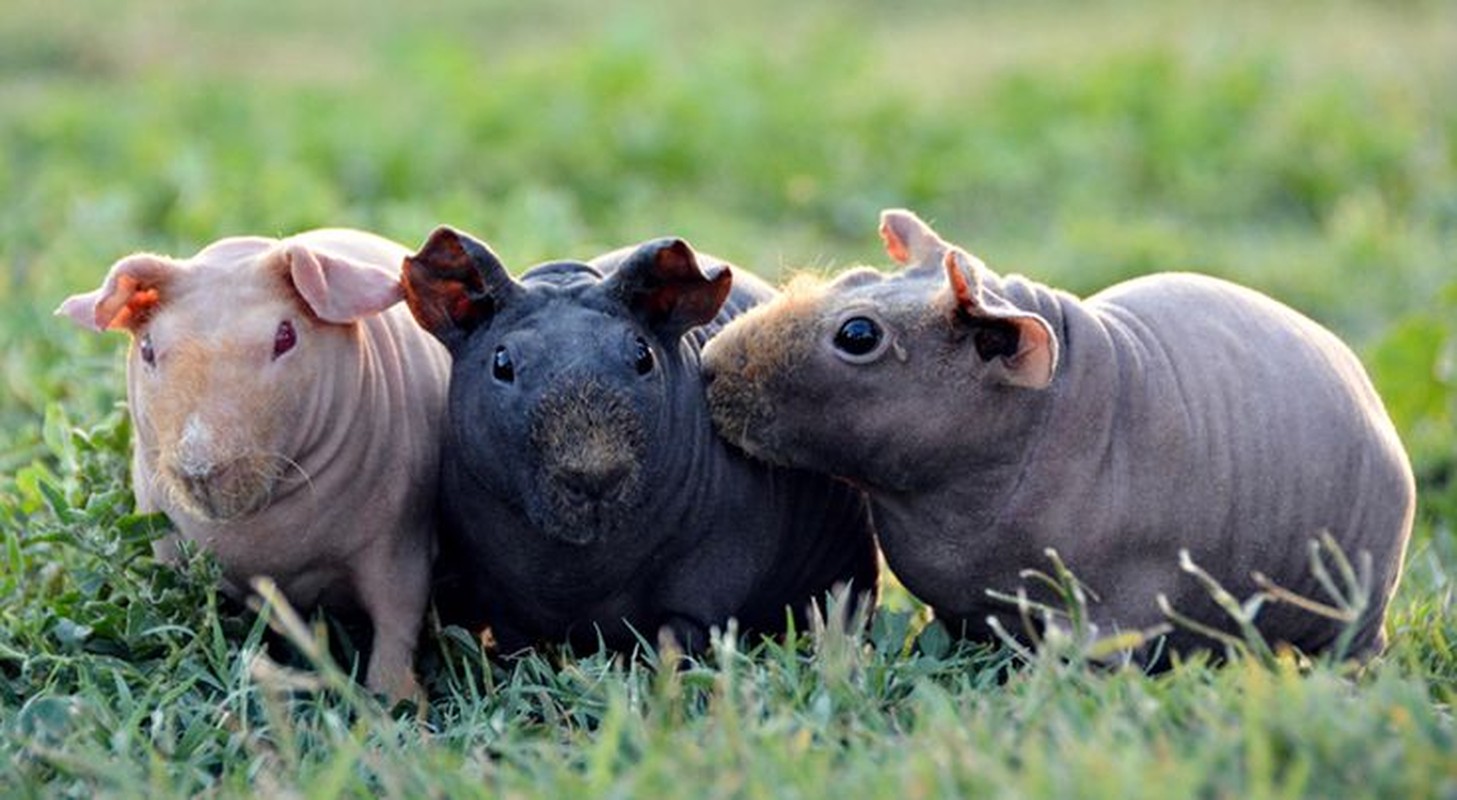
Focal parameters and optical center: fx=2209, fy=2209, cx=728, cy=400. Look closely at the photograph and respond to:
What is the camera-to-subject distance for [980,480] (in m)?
4.63

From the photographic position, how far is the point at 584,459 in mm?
4406

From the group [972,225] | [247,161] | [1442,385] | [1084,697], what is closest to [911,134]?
[972,225]

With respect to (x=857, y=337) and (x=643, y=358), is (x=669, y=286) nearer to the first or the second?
(x=643, y=358)

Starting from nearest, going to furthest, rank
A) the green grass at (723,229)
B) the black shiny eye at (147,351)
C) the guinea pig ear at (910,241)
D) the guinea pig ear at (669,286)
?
the green grass at (723,229)
the black shiny eye at (147,351)
the guinea pig ear at (669,286)
the guinea pig ear at (910,241)

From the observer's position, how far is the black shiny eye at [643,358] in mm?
4574

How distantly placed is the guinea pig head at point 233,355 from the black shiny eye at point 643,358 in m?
0.53

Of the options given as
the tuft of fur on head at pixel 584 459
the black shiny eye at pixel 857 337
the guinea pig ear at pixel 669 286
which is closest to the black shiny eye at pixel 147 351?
the tuft of fur on head at pixel 584 459

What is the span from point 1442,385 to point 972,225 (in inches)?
147

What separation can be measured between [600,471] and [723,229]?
5.20 m

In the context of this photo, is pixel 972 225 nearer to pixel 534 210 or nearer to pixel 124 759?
pixel 534 210

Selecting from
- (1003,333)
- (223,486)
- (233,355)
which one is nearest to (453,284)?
(233,355)

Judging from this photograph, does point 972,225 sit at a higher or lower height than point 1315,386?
lower

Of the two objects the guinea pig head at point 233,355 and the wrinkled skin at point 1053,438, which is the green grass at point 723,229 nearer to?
the wrinkled skin at point 1053,438

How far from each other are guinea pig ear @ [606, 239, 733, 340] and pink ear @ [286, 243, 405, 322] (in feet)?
1.57
